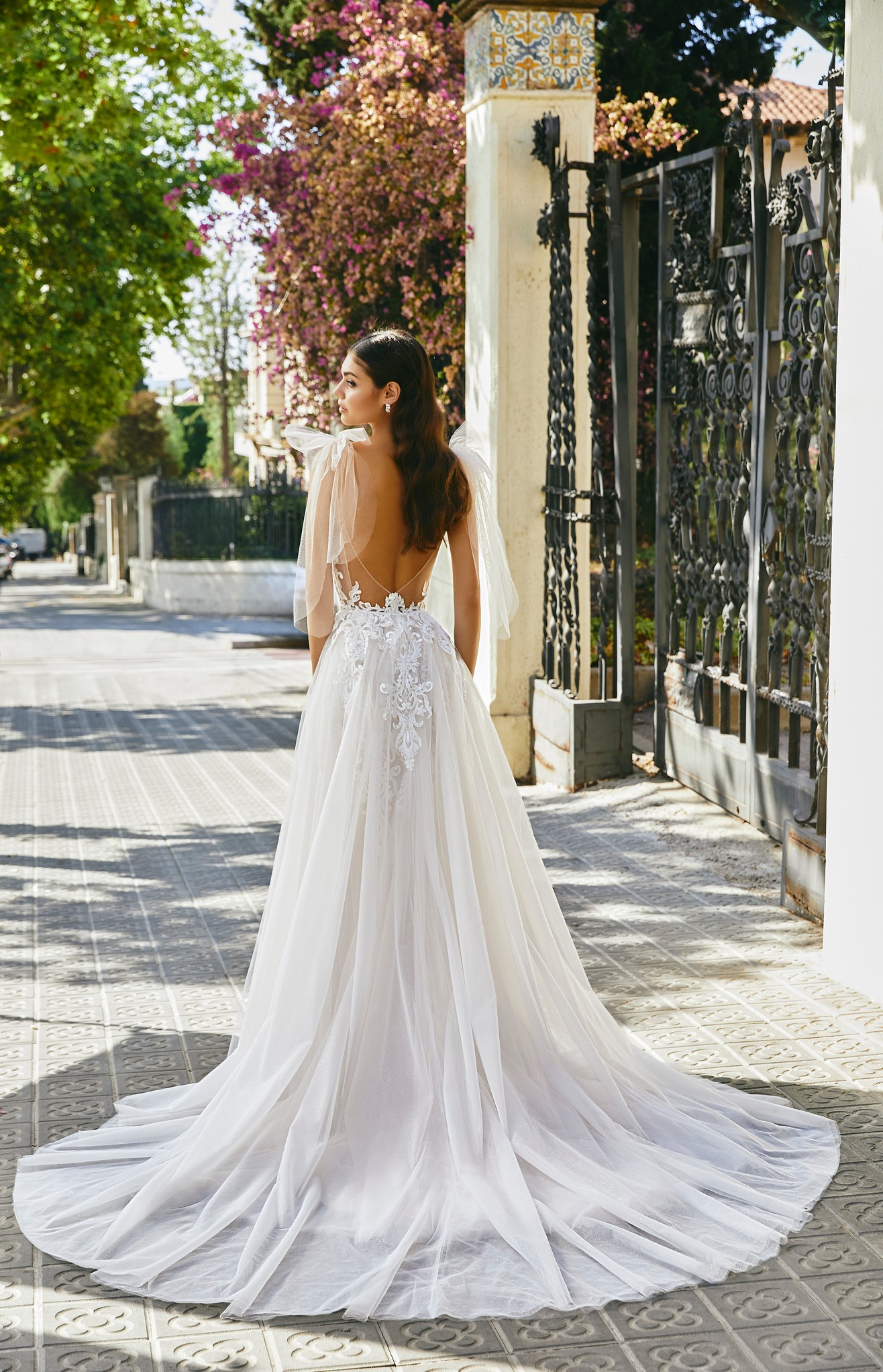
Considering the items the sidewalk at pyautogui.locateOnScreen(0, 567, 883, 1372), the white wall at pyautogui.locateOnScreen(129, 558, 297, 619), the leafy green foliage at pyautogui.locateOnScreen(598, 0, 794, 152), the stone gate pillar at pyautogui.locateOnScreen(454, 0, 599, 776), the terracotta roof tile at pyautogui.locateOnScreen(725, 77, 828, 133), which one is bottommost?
the sidewalk at pyautogui.locateOnScreen(0, 567, 883, 1372)

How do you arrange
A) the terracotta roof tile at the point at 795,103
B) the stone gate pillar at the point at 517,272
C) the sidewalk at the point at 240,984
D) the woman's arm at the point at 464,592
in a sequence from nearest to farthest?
the sidewalk at the point at 240,984
the woman's arm at the point at 464,592
the stone gate pillar at the point at 517,272
the terracotta roof tile at the point at 795,103

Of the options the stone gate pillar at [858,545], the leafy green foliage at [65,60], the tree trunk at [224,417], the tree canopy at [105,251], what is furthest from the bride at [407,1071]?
the tree trunk at [224,417]

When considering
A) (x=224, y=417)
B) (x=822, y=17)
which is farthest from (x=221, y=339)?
(x=822, y=17)

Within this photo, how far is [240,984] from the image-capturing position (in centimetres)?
500

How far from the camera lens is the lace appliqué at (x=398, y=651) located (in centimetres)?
367

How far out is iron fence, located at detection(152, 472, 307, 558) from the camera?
77.2ft

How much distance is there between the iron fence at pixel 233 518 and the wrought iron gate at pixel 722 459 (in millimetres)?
14174

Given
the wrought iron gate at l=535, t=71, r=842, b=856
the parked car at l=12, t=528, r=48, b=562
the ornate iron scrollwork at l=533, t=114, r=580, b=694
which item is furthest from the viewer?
the parked car at l=12, t=528, r=48, b=562

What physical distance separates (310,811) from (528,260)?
18.7ft

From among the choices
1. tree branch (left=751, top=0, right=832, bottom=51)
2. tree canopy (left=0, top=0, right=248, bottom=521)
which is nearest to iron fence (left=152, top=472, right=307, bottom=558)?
tree canopy (left=0, top=0, right=248, bottom=521)

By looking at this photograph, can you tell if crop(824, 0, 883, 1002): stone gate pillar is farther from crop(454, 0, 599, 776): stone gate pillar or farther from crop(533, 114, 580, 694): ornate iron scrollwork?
crop(454, 0, 599, 776): stone gate pillar

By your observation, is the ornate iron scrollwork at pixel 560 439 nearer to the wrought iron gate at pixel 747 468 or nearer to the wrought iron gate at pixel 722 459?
the wrought iron gate at pixel 722 459

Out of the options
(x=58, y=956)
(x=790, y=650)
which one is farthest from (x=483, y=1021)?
(x=790, y=650)

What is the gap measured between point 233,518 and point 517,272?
16705 millimetres
